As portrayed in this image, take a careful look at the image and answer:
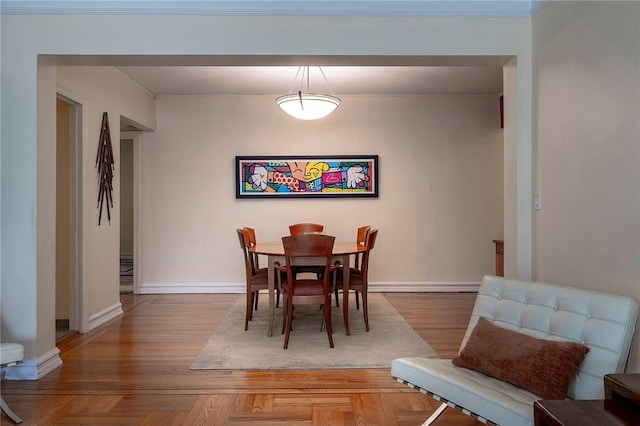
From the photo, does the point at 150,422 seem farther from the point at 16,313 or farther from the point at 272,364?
the point at 16,313

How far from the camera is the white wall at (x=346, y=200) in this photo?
5.32 metres

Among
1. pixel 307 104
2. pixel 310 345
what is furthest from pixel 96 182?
pixel 310 345

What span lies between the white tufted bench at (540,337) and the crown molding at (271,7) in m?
1.73

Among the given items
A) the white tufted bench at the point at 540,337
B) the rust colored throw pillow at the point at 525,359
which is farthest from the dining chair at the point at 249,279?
the rust colored throw pillow at the point at 525,359

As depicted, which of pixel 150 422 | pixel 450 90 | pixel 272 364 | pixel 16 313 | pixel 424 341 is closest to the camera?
pixel 150 422

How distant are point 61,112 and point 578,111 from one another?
13.6ft

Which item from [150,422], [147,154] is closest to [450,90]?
[147,154]

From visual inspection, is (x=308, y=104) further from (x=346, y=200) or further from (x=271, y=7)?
(x=346, y=200)

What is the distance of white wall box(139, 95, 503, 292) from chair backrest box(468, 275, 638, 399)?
10.7ft

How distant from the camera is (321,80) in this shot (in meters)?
4.64

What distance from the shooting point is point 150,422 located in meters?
2.09

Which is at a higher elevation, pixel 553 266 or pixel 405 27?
pixel 405 27

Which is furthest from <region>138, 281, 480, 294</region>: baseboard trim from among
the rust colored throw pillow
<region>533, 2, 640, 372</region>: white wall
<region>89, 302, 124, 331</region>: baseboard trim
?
the rust colored throw pillow

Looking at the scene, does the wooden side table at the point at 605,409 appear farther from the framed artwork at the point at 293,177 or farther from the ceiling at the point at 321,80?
the framed artwork at the point at 293,177
